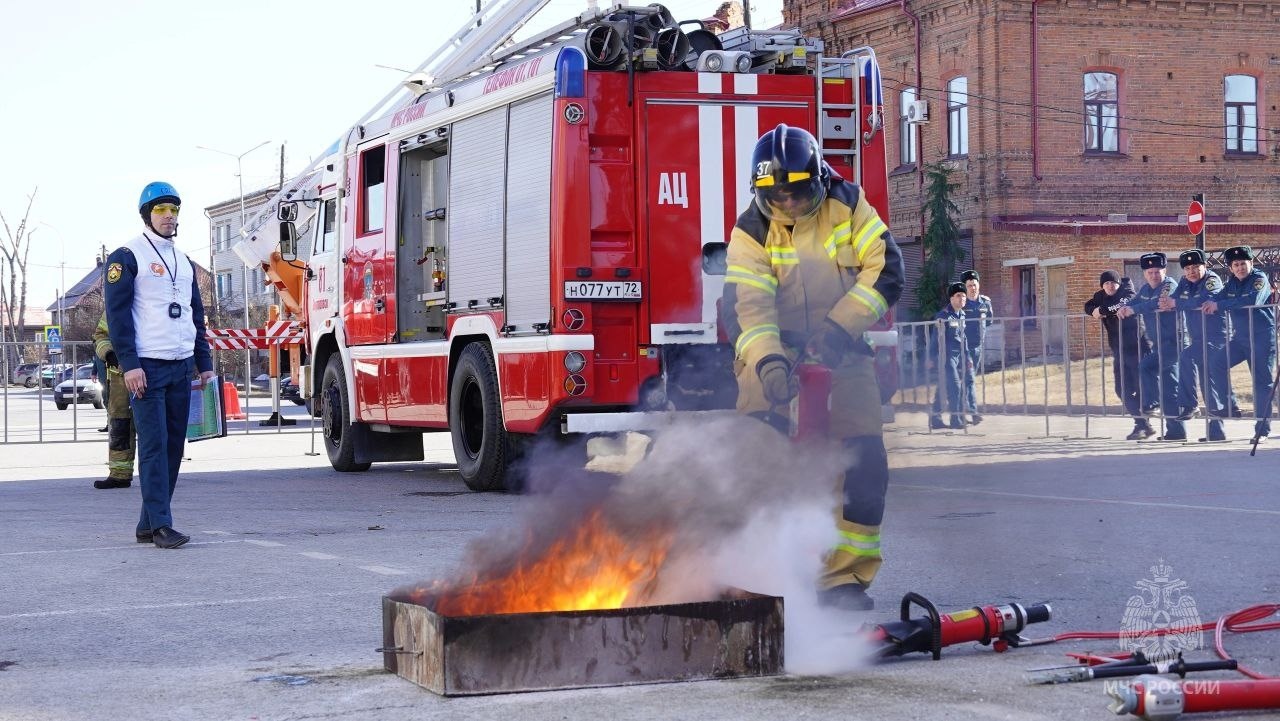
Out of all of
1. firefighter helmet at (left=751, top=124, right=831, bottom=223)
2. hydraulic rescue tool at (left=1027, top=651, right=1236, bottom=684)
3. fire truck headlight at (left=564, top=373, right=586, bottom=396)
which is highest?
firefighter helmet at (left=751, top=124, right=831, bottom=223)

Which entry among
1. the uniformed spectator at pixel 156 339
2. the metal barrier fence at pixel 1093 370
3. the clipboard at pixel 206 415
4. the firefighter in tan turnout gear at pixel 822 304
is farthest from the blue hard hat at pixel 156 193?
the metal barrier fence at pixel 1093 370

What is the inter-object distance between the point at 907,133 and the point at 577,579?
116ft

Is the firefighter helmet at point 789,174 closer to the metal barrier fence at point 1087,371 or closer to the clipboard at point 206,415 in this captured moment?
the clipboard at point 206,415

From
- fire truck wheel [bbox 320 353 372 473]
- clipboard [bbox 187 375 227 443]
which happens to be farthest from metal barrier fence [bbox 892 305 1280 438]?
clipboard [bbox 187 375 227 443]

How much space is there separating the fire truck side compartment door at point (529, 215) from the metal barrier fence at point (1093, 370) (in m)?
3.99

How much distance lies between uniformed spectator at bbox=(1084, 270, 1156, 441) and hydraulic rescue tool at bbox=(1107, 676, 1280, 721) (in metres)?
12.7

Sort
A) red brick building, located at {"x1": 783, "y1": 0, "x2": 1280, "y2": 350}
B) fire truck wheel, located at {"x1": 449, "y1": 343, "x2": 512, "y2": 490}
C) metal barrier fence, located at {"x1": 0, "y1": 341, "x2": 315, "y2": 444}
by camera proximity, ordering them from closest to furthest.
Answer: fire truck wheel, located at {"x1": 449, "y1": 343, "x2": 512, "y2": 490} < metal barrier fence, located at {"x1": 0, "y1": 341, "x2": 315, "y2": 444} < red brick building, located at {"x1": 783, "y1": 0, "x2": 1280, "y2": 350}

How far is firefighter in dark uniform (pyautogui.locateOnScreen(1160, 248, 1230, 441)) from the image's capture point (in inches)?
613

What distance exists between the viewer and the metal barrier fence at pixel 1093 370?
610 inches

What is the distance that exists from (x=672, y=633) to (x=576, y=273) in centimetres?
644

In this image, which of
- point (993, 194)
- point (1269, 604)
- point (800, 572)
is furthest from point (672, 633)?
point (993, 194)

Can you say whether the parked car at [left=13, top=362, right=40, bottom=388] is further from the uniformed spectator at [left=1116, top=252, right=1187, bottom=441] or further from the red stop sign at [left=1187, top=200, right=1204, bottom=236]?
the red stop sign at [left=1187, top=200, right=1204, bottom=236]

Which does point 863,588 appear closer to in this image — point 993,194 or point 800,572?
point 800,572

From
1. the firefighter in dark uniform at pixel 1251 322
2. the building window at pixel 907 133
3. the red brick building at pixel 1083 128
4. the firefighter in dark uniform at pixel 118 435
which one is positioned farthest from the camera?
the building window at pixel 907 133
